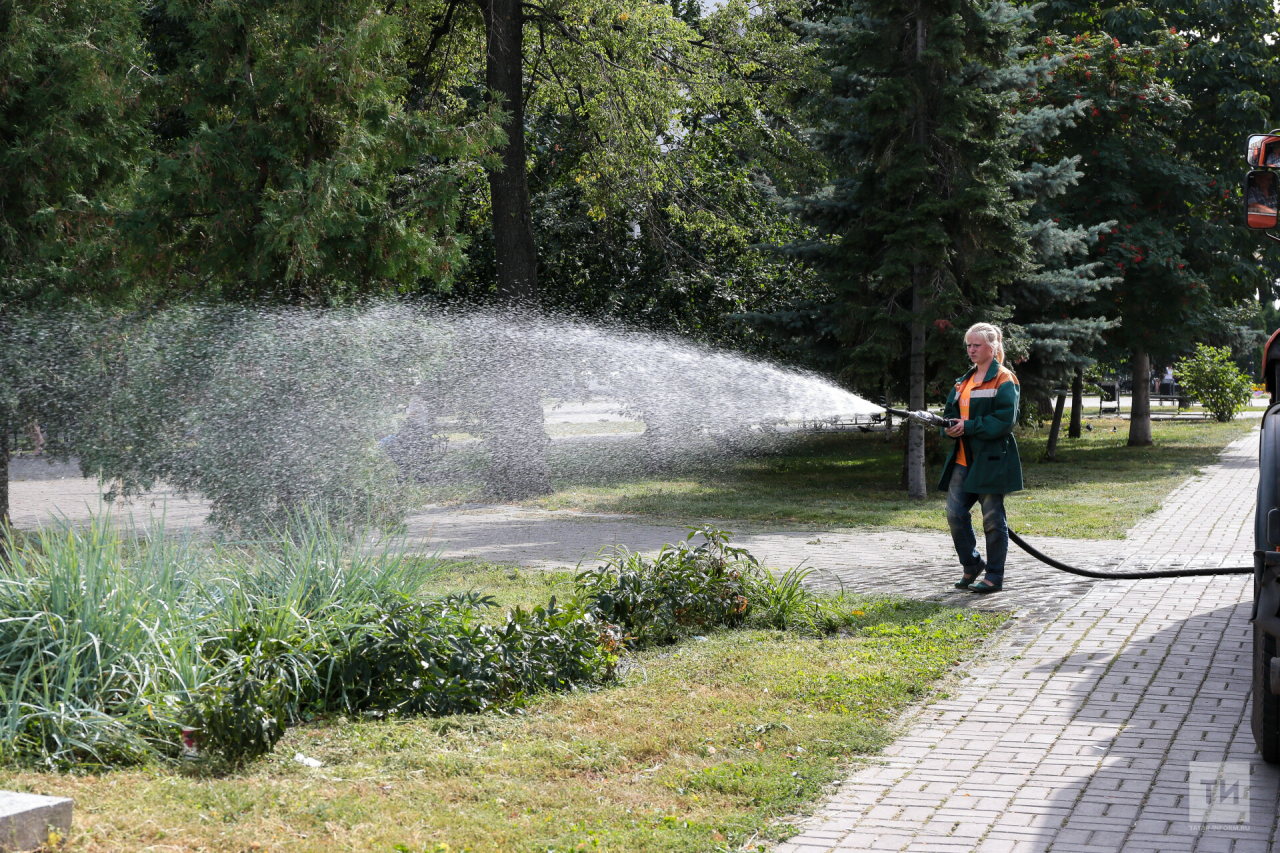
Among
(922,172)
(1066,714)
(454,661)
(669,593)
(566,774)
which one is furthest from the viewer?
(922,172)

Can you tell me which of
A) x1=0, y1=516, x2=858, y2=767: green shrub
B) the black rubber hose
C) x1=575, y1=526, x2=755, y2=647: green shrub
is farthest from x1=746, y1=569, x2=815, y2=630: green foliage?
the black rubber hose

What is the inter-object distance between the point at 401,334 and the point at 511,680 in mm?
5139

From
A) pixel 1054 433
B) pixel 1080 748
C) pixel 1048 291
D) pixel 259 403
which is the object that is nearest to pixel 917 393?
pixel 1048 291

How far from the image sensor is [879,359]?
14477mm

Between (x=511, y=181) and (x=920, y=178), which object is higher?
(x=511, y=181)

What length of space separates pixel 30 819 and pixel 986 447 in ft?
21.5

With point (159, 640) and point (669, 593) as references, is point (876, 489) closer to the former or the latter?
point (669, 593)

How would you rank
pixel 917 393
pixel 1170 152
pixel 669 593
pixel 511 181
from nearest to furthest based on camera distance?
pixel 669 593, pixel 917 393, pixel 511 181, pixel 1170 152

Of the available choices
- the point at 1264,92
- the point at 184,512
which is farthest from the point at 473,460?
the point at 1264,92

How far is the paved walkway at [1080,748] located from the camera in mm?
3945

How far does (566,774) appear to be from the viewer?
14.9 ft

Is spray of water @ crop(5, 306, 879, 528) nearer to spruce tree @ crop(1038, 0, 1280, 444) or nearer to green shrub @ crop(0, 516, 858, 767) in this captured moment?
green shrub @ crop(0, 516, 858, 767)

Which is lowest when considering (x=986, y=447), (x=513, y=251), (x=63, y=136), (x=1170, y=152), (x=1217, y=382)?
(x=986, y=447)

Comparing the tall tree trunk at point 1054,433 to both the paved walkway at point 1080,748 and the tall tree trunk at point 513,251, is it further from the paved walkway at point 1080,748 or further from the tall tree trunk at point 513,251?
the paved walkway at point 1080,748
